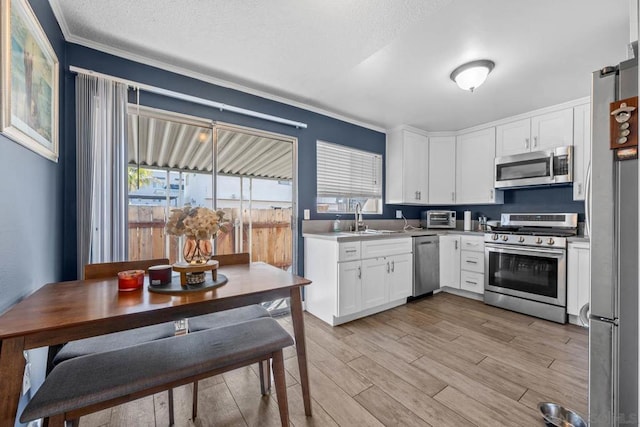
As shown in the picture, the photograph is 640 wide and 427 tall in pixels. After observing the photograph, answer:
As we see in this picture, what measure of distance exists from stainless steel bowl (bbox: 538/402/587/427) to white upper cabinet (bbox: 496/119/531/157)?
113 inches

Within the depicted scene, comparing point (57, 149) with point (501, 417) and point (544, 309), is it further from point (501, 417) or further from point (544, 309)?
→ point (544, 309)

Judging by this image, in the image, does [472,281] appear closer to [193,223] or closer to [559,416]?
[559,416]

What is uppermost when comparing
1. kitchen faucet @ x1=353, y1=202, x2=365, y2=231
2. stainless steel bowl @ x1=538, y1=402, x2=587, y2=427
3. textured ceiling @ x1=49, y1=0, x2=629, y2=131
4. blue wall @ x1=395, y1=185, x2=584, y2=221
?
textured ceiling @ x1=49, y1=0, x2=629, y2=131

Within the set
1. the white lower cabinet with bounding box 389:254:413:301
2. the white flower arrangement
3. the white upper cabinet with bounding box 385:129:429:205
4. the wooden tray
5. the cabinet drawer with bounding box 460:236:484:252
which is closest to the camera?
the wooden tray

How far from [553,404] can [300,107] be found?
324cm

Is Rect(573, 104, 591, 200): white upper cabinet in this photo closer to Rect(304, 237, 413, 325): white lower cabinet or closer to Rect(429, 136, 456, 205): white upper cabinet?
Rect(429, 136, 456, 205): white upper cabinet

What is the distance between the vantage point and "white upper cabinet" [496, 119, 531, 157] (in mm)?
3201

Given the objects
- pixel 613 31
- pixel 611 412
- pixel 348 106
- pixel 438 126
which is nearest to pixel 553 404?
pixel 611 412

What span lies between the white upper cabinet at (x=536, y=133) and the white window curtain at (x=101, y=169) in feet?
13.9

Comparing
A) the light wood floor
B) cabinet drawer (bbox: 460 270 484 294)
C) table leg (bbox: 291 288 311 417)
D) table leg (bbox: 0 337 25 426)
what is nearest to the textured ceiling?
table leg (bbox: 291 288 311 417)

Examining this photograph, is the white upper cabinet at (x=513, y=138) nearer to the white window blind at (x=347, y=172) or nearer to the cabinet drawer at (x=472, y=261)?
the cabinet drawer at (x=472, y=261)

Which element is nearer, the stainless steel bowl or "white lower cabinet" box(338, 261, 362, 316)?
the stainless steel bowl

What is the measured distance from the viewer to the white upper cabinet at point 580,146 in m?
2.76

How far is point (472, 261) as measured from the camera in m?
3.38
